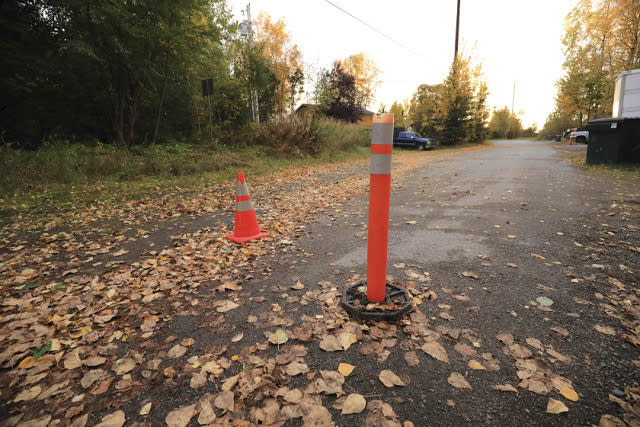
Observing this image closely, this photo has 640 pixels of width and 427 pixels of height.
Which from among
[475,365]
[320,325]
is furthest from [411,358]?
[320,325]

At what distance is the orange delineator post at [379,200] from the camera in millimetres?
2008

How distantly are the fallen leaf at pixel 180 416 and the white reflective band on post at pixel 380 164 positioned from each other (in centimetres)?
179

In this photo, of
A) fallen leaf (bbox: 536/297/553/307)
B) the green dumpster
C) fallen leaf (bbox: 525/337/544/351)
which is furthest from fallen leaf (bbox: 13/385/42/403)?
the green dumpster

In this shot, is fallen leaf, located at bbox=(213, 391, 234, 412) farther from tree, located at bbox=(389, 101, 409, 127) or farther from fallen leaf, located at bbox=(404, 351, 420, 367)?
tree, located at bbox=(389, 101, 409, 127)

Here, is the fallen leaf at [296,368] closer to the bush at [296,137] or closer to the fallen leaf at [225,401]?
the fallen leaf at [225,401]

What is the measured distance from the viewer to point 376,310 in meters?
2.26

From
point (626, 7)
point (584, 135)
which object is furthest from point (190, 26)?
point (584, 135)

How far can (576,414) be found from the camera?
4.74 feet

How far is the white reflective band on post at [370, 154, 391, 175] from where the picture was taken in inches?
80.7

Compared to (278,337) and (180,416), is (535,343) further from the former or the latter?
(180,416)

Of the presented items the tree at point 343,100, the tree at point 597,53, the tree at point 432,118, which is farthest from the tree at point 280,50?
the tree at point 597,53

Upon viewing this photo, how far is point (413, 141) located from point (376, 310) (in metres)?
25.2

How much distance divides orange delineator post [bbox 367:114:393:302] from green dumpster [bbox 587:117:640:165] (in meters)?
11.2

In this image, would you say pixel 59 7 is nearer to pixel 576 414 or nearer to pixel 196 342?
pixel 196 342
